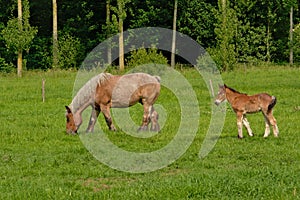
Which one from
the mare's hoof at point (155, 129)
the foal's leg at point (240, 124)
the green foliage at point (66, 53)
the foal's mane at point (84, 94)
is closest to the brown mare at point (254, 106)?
the foal's leg at point (240, 124)

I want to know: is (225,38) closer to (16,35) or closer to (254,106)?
(16,35)

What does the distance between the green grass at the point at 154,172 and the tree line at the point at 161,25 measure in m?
34.7

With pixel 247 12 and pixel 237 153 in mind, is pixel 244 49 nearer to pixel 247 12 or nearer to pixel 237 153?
pixel 247 12

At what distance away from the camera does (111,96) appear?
62.7 ft

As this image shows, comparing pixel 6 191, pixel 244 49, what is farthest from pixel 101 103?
pixel 244 49

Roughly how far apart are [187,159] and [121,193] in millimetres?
4039

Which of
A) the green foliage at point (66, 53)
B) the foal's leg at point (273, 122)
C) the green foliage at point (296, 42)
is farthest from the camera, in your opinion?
the green foliage at point (296, 42)

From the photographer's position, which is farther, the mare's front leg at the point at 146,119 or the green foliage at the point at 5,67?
the green foliage at the point at 5,67

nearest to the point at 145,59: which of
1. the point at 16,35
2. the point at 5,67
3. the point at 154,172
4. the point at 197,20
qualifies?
the point at 16,35

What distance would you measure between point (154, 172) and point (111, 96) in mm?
6626

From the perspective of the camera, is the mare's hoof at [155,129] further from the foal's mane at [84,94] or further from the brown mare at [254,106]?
the brown mare at [254,106]

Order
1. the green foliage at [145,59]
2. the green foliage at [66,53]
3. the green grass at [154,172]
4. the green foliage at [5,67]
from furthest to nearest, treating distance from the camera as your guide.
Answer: the green foliage at [5,67]
the green foliage at [66,53]
the green foliage at [145,59]
the green grass at [154,172]

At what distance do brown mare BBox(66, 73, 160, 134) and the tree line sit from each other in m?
36.5

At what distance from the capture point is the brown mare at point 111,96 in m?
18.4
